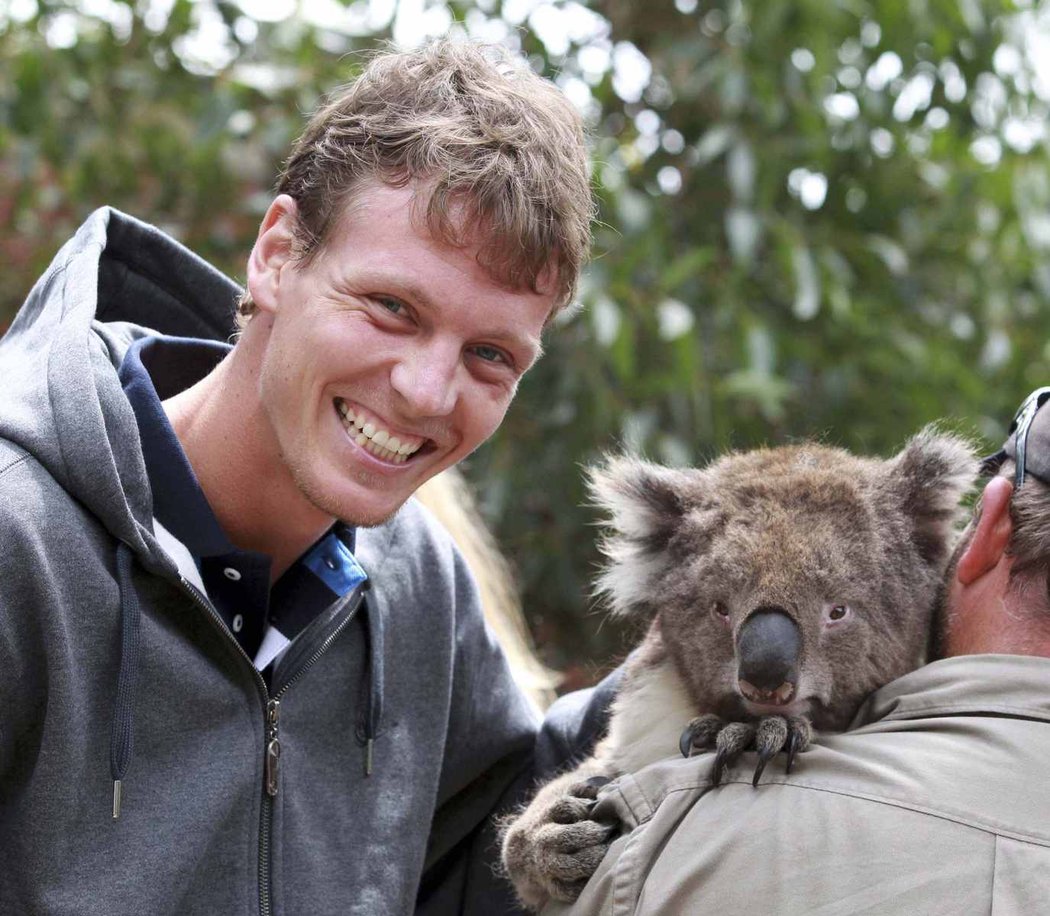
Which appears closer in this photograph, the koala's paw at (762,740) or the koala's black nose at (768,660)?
the koala's paw at (762,740)

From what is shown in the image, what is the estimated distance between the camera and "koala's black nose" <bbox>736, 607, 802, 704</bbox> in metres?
1.68

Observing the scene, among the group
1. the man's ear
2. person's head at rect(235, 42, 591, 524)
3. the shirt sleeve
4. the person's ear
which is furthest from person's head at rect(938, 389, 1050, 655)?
the man's ear

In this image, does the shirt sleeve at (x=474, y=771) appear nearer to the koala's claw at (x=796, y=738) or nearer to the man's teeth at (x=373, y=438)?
the man's teeth at (x=373, y=438)

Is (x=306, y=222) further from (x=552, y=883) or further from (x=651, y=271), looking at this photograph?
(x=651, y=271)

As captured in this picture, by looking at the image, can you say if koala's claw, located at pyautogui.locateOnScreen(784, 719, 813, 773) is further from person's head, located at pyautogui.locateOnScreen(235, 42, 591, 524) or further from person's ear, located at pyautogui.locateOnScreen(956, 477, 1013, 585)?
person's head, located at pyautogui.locateOnScreen(235, 42, 591, 524)

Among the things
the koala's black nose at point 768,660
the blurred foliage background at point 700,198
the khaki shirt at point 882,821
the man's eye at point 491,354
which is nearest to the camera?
the khaki shirt at point 882,821

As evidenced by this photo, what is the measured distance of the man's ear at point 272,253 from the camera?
6.47 feet

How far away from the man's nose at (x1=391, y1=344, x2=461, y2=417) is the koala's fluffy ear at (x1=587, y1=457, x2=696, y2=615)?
0.39m

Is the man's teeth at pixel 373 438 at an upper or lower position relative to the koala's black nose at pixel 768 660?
upper

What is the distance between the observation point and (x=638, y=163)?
163 inches

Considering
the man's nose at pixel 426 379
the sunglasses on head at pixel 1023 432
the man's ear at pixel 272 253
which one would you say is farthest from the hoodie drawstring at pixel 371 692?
the sunglasses on head at pixel 1023 432

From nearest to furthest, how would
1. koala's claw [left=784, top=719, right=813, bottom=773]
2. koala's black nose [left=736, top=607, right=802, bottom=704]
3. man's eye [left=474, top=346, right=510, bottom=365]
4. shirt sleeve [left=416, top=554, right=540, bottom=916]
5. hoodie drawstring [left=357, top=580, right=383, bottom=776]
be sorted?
koala's claw [left=784, top=719, right=813, bottom=773] < koala's black nose [left=736, top=607, right=802, bottom=704] < man's eye [left=474, top=346, right=510, bottom=365] < hoodie drawstring [left=357, top=580, right=383, bottom=776] < shirt sleeve [left=416, top=554, right=540, bottom=916]

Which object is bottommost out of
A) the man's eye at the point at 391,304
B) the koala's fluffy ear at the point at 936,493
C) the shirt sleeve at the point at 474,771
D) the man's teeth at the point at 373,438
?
the shirt sleeve at the point at 474,771

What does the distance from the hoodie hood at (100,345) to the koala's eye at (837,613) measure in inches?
37.2
